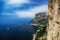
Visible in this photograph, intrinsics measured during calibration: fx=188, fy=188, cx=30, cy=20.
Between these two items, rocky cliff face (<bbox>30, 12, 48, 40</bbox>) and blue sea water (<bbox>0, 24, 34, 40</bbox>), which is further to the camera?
blue sea water (<bbox>0, 24, 34, 40</bbox>)

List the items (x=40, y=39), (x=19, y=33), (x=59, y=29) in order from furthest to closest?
(x=19, y=33), (x=40, y=39), (x=59, y=29)

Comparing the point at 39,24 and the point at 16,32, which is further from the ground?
the point at 39,24

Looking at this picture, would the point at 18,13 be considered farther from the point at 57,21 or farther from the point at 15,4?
the point at 57,21

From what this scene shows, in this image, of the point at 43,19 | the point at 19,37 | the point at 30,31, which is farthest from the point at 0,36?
the point at 43,19

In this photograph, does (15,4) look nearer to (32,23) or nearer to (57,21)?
(32,23)

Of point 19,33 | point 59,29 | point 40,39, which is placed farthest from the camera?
point 19,33

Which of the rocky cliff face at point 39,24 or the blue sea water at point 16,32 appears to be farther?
the blue sea water at point 16,32

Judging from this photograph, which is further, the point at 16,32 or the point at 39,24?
the point at 16,32

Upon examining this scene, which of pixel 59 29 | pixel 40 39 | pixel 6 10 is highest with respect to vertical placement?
pixel 6 10

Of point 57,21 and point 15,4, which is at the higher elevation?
point 15,4

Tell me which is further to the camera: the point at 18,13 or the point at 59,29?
the point at 18,13
